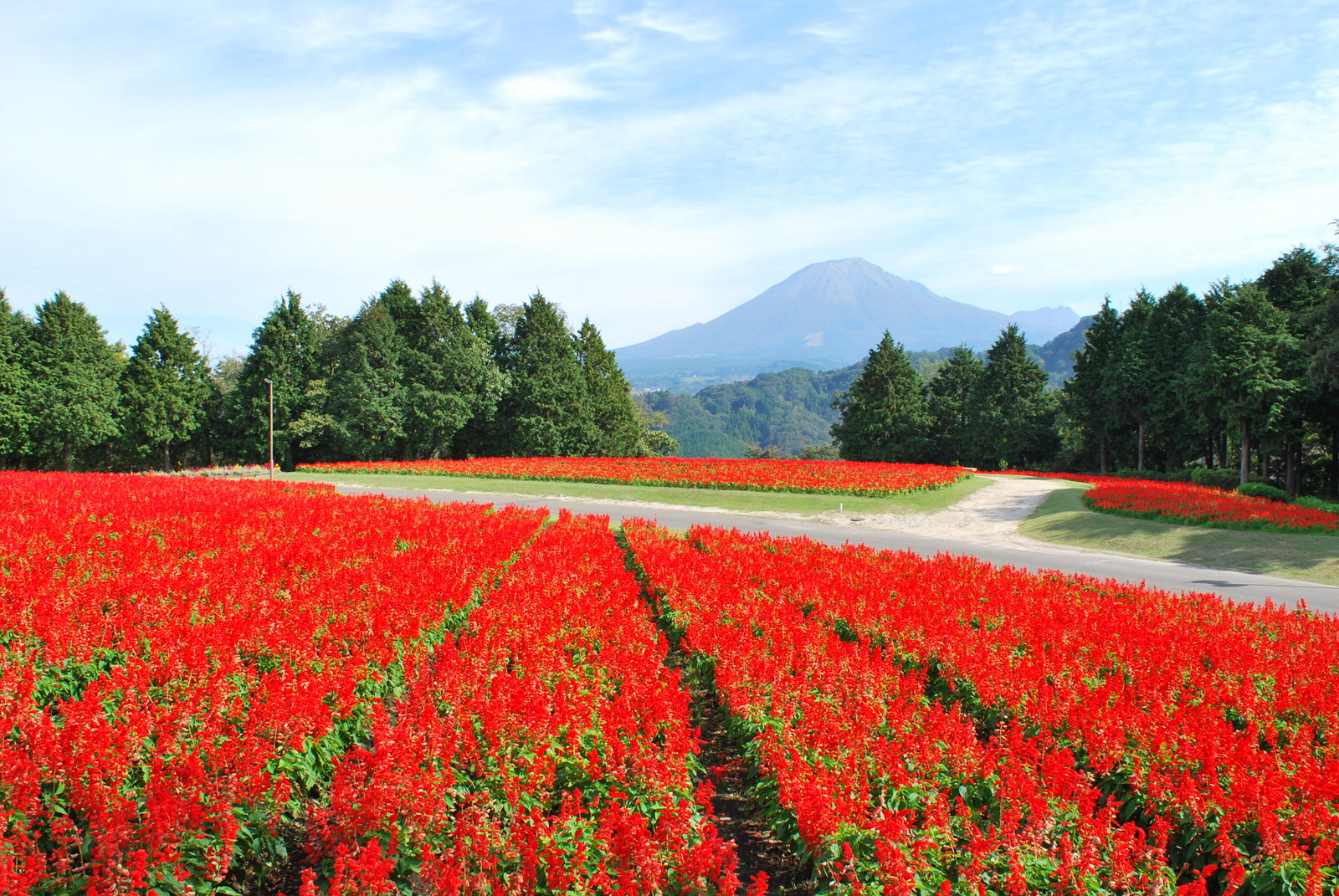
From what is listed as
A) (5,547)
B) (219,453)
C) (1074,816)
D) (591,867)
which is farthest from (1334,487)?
(219,453)

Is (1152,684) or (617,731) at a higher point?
(617,731)

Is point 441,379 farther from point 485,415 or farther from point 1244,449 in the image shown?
point 1244,449

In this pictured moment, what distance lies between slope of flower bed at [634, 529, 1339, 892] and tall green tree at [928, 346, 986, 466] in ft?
156

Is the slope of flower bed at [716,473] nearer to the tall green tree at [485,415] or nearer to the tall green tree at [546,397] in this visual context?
the tall green tree at [546,397]

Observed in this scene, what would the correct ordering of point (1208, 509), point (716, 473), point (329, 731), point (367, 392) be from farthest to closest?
1. point (367, 392)
2. point (716, 473)
3. point (1208, 509)
4. point (329, 731)

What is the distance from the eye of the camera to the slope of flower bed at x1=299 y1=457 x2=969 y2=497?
1134 inches

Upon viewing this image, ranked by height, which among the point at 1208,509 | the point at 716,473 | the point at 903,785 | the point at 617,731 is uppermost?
the point at 716,473

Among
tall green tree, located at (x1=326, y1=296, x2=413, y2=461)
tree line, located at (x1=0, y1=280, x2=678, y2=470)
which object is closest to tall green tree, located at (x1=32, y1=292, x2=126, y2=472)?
tree line, located at (x1=0, y1=280, x2=678, y2=470)

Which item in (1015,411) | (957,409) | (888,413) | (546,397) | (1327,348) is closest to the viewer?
(1327,348)

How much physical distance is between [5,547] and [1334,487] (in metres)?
52.5

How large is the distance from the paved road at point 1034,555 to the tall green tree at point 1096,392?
109 ft

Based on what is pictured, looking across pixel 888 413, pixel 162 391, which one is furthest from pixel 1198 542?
pixel 162 391

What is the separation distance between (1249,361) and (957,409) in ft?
88.7

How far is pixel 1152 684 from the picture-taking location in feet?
22.1
